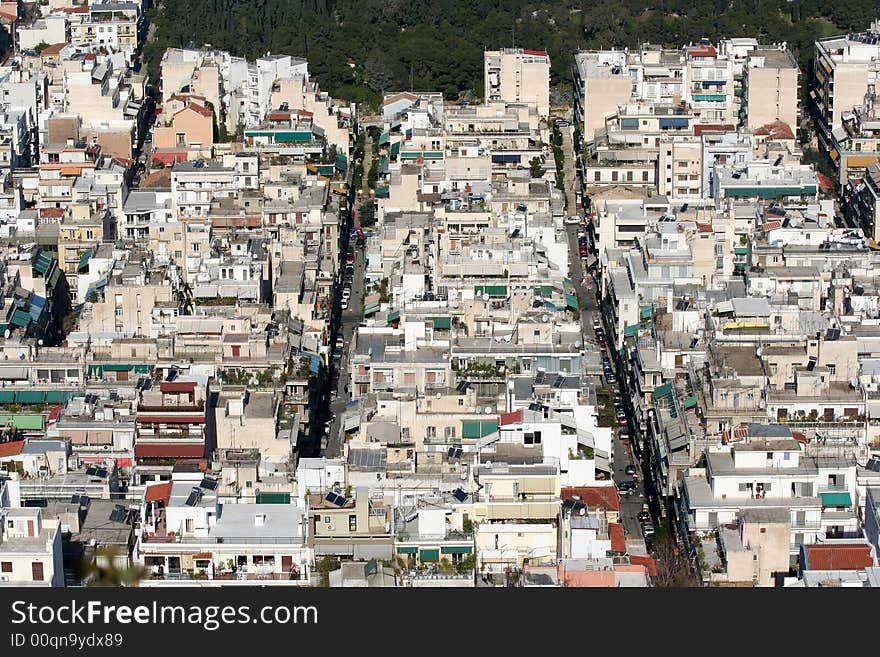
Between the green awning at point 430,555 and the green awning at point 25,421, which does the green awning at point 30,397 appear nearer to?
the green awning at point 25,421

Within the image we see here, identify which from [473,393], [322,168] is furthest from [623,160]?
[473,393]

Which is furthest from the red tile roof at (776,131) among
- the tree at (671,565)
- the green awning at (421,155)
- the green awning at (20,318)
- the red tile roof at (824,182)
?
the tree at (671,565)

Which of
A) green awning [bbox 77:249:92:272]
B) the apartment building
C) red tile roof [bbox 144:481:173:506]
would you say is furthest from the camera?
the apartment building

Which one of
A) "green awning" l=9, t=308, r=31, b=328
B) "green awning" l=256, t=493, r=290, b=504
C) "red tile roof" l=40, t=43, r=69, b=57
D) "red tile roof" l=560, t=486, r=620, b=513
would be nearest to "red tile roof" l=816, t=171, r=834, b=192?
"green awning" l=9, t=308, r=31, b=328

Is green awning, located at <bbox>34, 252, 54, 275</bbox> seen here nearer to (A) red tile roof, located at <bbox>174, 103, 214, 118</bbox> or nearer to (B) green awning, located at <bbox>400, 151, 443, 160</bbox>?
(B) green awning, located at <bbox>400, 151, 443, 160</bbox>

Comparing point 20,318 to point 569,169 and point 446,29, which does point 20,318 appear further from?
point 446,29

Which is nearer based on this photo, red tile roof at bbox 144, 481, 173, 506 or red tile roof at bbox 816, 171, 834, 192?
red tile roof at bbox 144, 481, 173, 506
